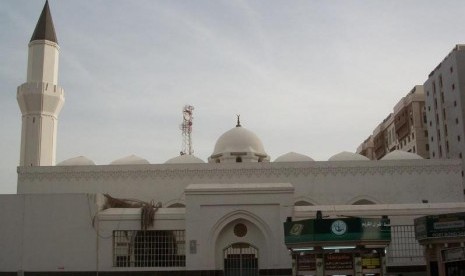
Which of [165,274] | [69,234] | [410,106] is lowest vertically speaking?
[165,274]

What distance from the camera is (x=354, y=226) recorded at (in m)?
17.1

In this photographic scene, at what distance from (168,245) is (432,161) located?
1654 centimetres

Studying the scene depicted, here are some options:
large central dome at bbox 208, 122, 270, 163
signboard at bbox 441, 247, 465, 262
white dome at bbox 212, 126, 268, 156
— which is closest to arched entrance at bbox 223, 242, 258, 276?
signboard at bbox 441, 247, 465, 262

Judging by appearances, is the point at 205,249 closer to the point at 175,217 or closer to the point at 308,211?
the point at 175,217

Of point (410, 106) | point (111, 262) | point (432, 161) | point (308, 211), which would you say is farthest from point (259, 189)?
point (410, 106)

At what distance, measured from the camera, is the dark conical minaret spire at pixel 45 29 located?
38.0 meters

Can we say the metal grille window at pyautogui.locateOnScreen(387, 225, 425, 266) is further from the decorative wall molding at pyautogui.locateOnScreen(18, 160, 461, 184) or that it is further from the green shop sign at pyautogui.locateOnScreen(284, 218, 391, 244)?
the decorative wall molding at pyautogui.locateOnScreen(18, 160, 461, 184)

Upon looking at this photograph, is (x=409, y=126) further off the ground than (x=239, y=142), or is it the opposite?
(x=409, y=126)

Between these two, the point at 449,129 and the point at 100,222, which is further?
the point at 449,129

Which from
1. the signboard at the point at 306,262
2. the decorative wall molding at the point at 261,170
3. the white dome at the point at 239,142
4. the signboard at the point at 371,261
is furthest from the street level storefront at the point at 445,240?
the white dome at the point at 239,142

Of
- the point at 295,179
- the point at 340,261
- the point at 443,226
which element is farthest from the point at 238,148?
the point at 443,226

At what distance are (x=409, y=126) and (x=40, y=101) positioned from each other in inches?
1593

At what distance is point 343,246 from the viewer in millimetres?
17234

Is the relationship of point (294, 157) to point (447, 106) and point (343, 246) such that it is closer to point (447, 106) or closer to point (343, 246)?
point (343, 246)
